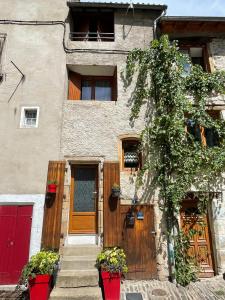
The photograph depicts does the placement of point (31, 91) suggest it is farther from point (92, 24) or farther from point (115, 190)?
point (115, 190)

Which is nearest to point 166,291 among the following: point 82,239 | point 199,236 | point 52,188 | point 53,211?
point 199,236

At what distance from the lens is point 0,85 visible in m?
8.22

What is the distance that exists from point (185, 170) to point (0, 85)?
710cm

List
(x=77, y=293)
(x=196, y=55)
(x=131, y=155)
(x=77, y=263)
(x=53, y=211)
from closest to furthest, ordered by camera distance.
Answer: (x=77, y=293)
(x=77, y=263)
(x=53, y=211)
(x=131, y=155)
(x=196, y=55)

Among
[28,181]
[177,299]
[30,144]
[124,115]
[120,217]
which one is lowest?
[177,299]

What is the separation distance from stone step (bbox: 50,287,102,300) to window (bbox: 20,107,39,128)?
498cm

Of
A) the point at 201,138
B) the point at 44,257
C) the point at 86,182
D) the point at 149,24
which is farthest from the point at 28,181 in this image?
the point at 149,24

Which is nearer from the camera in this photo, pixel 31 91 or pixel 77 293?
pixel 77 293

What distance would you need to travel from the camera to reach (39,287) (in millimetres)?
5305

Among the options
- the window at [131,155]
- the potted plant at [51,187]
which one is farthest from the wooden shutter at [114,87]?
the potted plant at [51,187]

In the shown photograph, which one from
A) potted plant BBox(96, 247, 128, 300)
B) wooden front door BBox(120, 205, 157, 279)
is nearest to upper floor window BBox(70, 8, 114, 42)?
wooden front door BBox(120, 205, 157, 279)

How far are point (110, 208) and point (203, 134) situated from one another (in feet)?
14.1

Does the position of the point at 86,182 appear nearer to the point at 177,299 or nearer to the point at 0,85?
the point at 177,299

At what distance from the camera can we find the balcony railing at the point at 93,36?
30.1 feet
